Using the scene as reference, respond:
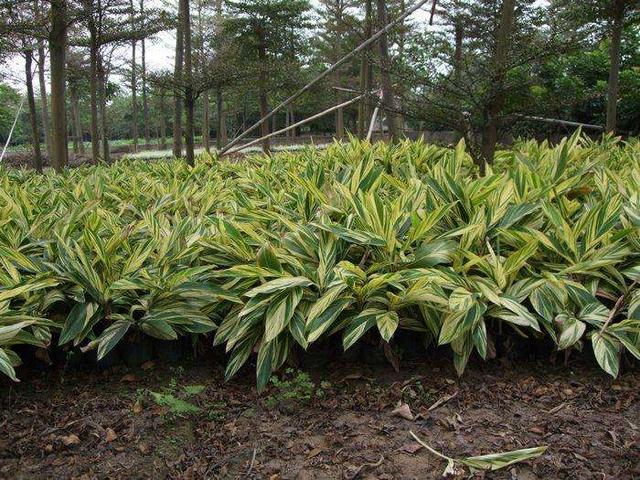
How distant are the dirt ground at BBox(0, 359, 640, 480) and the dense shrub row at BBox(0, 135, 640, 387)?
0.38ft

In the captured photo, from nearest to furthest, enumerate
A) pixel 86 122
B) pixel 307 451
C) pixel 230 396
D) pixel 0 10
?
pixel 307 451
pixel 230 396
pixel 0 10
pixel 86 122

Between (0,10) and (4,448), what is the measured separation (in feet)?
19.0

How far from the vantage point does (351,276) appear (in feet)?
5.57

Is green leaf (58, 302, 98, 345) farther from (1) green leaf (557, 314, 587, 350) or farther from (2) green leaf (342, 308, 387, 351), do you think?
(1) green leaf (557, 314, 587, 350)

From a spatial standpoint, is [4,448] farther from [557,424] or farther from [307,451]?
[557,424]

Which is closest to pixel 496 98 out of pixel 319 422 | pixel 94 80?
pixel 319 422

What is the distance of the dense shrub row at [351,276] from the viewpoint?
5.48ft

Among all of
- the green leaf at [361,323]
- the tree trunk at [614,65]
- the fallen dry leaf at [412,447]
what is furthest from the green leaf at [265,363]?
the tree trunk at [614,65]

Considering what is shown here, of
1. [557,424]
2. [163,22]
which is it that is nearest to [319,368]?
[557,424]

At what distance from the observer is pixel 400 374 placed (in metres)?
1.76

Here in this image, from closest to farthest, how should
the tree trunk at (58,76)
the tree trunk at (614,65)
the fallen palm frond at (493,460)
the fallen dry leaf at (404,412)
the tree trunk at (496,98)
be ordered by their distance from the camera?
the fallen palm frond at (493,460), the fallen dry leaf at (404,412), the tree trunk at (496,98), the tree trunk at (614,65), the tree trunk at (58,76)

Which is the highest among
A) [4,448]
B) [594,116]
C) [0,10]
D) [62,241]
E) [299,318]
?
[0,10]

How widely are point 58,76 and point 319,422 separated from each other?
581cm

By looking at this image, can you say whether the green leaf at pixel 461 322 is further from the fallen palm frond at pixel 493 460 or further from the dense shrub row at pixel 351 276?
the fallen palm frond at pixel 493 460
